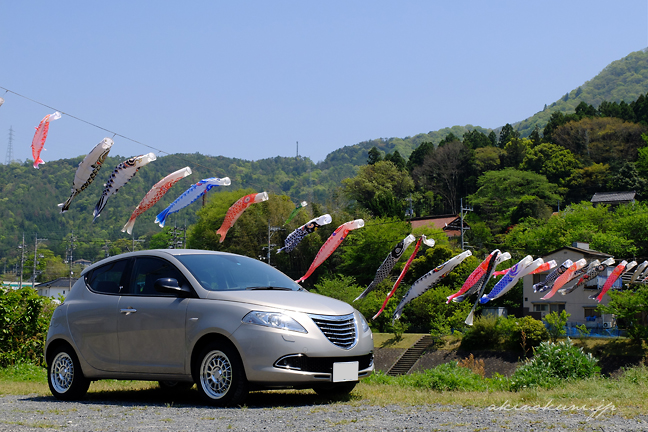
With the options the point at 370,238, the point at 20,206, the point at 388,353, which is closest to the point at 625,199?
the point at 370,238

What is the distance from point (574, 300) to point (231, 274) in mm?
38035

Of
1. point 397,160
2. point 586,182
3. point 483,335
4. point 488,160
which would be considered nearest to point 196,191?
point 483,335

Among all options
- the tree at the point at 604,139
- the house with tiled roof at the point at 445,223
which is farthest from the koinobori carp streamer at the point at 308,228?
the tree at the point at 604,139

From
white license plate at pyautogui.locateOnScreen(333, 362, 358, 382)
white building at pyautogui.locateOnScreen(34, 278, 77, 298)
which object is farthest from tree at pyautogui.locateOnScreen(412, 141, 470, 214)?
white license plate at pyautogui.locateOnScreen(333, 362, 358, 382)

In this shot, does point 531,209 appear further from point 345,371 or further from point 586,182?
point 345,371

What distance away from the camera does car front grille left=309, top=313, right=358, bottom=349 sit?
5578 mm

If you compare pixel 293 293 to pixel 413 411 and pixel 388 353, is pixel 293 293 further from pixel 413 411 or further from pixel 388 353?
pixel 388 353

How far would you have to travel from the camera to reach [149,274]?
6.43m

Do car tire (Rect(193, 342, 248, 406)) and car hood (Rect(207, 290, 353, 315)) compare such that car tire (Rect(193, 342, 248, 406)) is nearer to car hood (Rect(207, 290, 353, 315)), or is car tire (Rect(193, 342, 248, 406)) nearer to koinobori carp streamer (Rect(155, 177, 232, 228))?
car hood (Rect(207, 290, 353, 315))

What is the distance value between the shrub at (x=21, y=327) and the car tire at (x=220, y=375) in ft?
21.5

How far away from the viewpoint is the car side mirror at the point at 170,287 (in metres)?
5.91

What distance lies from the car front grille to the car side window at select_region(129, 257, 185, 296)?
1553mm

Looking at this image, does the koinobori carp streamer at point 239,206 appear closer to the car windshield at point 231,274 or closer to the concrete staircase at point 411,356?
the car windshield at point 231,274

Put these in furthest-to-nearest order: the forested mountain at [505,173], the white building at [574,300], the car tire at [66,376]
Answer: the forested mountain at [505,173] < the white building at [574,300] < the car tire at [66,376]
